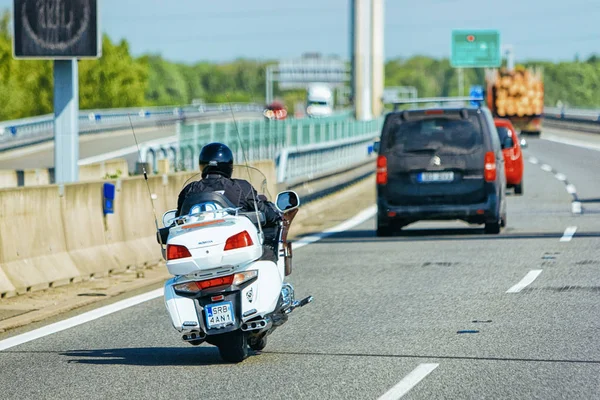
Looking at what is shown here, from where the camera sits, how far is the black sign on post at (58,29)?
16.8m

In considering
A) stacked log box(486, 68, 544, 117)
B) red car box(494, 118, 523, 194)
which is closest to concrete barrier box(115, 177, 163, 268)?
red car box(494, 118, 523, 194)

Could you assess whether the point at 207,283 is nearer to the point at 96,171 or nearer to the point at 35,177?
the point at 35,177

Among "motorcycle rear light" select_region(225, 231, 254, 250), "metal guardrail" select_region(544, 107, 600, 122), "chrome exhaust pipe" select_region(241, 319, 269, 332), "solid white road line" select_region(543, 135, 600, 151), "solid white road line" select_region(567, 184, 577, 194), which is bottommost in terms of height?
"solid white road line" select_region(543, 135, 600, 151)

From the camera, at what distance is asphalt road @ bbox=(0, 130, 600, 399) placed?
25.6ft

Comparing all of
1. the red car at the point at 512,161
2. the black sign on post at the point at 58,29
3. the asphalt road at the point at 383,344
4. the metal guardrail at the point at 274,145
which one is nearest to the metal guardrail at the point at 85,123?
the metal guardrail at the point at 274,145

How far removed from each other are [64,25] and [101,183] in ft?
10.6

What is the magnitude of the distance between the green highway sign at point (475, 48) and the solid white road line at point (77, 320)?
66334 millimetres

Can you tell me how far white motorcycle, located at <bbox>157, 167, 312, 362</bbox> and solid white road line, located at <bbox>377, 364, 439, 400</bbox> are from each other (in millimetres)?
1012

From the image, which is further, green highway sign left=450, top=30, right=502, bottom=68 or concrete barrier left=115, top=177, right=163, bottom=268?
green highway sign left=450, top=30, right=502, bottom=68

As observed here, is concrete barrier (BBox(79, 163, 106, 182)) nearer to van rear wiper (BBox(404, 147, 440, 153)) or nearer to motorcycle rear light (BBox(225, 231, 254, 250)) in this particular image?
van rear wiper (BBox(404, 147, 440, 153))

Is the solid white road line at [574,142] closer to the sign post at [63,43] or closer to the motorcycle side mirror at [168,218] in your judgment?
the sign post at [63,43]

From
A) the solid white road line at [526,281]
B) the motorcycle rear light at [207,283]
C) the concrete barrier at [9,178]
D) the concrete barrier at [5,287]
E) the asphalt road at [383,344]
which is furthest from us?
the concrete barrier at [9,178]

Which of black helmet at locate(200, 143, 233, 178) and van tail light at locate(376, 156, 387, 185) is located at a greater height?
black helmet at locate(200, 143, 233, 178)

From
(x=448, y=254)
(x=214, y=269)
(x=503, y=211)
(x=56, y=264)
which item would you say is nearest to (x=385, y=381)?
(x=214, y=269)
